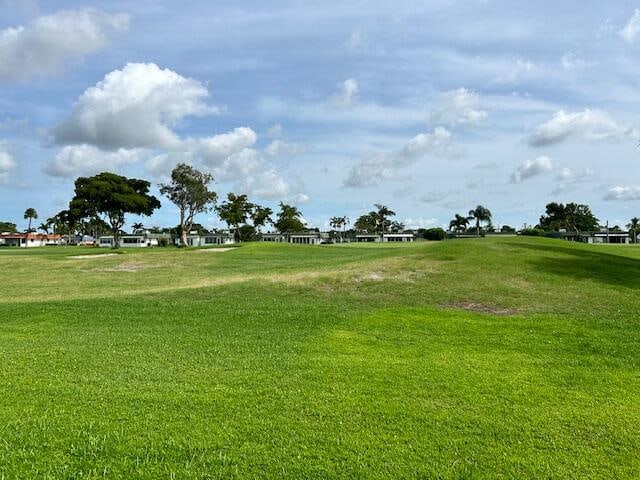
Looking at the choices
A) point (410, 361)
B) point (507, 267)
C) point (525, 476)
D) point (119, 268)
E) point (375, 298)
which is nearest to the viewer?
point (525, 476)

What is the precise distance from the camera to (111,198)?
68.9m

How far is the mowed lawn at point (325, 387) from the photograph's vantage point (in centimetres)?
457

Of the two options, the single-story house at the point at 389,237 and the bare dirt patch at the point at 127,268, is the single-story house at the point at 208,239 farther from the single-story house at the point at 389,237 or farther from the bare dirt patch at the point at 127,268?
the bare dirt patch at the point at 127,268

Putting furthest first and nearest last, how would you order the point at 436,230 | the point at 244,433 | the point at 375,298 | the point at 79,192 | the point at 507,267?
1. the point at 436,230
2. the point at 79,192
3. the point at 507,267
4. the point at 375,298
5. the point at 244,433

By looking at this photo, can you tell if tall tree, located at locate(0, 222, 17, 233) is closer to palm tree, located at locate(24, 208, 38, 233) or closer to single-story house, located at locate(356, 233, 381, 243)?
palm tree, located at locate(24, 208, 38, 233)

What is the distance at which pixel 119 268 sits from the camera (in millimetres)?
29234

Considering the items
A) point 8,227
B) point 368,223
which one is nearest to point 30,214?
point 8,227

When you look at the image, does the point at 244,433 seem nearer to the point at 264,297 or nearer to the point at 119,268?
the point at 264,297

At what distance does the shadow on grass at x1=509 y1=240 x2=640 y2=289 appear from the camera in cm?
1658

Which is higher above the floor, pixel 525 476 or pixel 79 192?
pixel 79 192

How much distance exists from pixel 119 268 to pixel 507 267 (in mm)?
20912

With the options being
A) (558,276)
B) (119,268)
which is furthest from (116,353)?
(119,268)

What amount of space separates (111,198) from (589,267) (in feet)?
206

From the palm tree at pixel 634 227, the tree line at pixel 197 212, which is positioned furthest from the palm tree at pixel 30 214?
the palm tree at pixel 634 227
